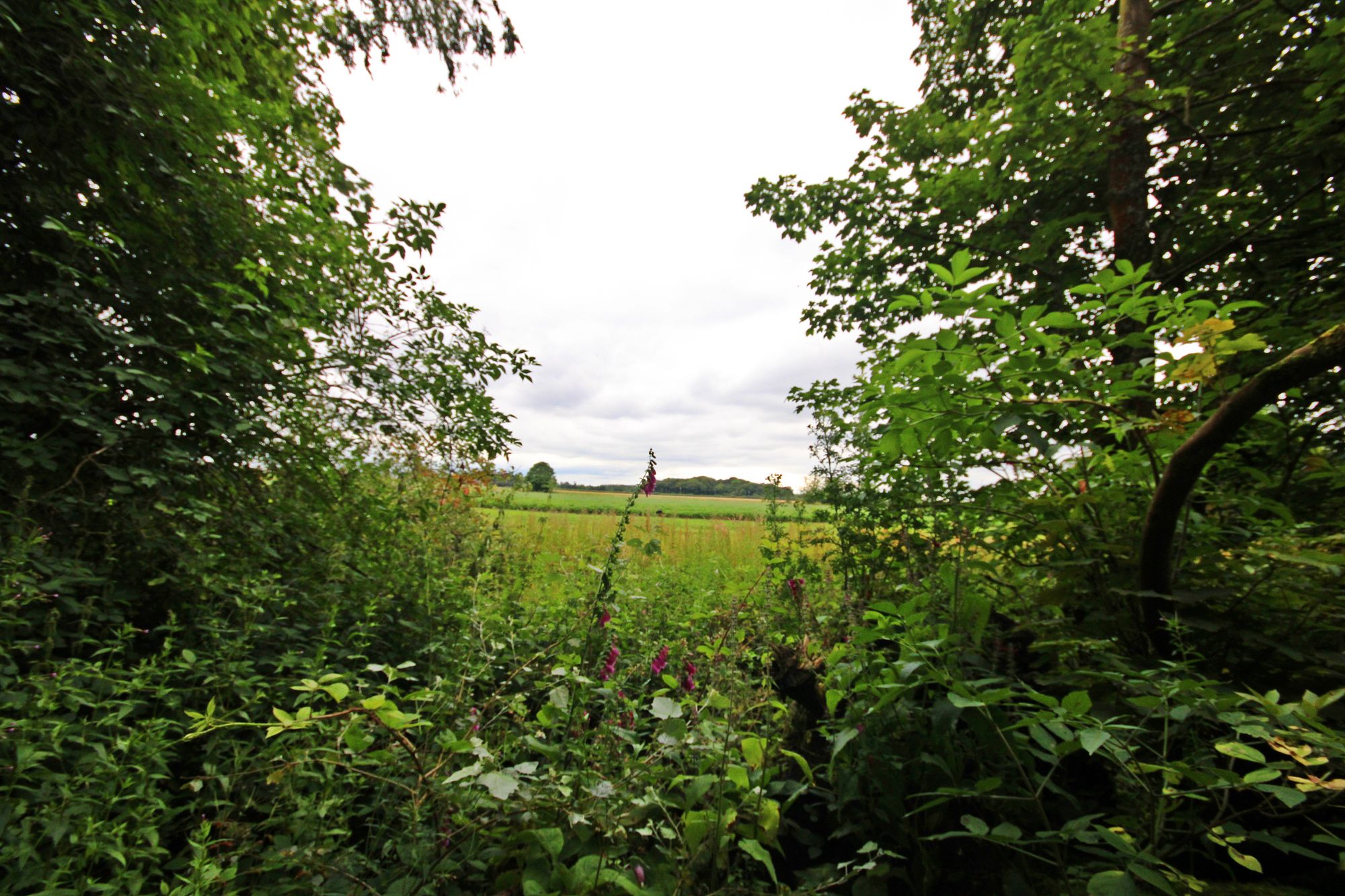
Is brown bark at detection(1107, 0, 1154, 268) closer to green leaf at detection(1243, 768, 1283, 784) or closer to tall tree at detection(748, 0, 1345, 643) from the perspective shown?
tall tree at detection(748, 0, 1345, 643)

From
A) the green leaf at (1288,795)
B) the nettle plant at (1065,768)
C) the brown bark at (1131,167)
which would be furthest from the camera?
the brown bark at (1131,167)

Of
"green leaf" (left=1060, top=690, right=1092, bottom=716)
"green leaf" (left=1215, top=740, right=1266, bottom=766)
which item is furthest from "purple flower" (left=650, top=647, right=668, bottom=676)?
"green leaf" (left=1215, top=740, right=1266, bottom=766)

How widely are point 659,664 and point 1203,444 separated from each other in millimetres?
2082

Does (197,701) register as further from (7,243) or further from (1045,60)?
(1045,60)

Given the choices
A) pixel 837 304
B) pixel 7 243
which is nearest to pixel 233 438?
pixel 7 243

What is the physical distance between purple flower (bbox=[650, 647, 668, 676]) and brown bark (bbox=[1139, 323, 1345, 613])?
1691 millimetres

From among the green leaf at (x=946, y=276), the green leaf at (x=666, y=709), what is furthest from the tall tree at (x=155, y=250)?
the green leaf at (x=946, y=276)

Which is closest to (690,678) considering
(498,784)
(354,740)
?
(498,784)

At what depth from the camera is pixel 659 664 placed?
2.41m

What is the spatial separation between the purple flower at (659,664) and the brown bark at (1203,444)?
5.55 ft

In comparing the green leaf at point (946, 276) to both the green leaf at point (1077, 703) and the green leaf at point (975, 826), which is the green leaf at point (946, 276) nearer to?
the green leaf at point (1077, 703)

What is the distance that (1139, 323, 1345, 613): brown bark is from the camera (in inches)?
43.1

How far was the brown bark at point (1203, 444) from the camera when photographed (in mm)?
1094

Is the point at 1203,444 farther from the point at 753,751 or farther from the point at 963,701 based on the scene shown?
the point at 753,751
